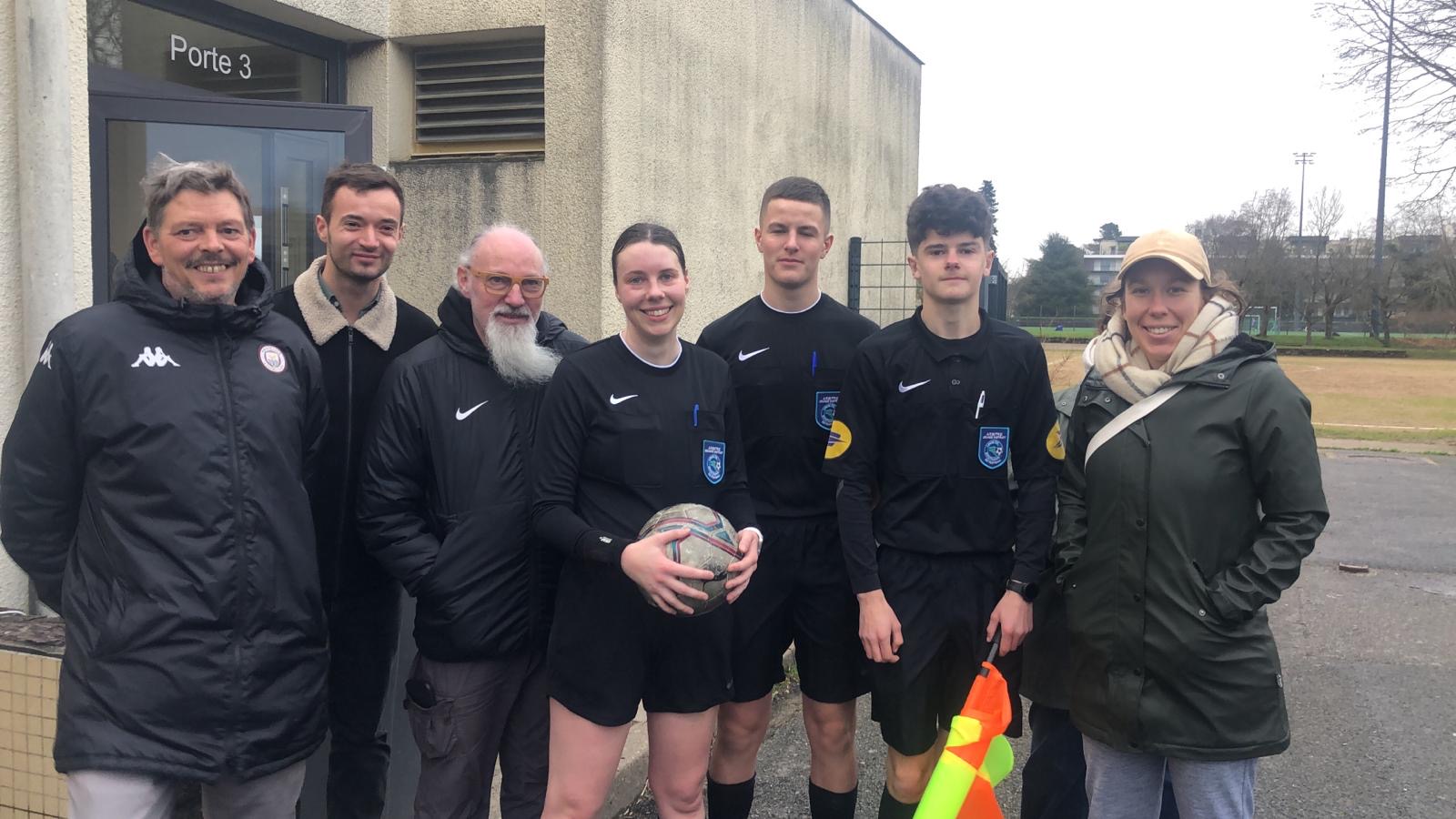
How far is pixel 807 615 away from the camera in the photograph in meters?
3.70

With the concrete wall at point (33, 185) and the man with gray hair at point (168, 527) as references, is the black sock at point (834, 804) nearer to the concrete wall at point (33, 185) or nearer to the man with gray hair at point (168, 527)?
the man with gray hair at point (168, 527)

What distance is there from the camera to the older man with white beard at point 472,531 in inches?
126

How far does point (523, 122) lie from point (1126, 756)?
19.4 feet

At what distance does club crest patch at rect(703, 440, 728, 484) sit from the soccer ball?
9.4 inches

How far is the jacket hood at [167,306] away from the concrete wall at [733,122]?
4.26 m

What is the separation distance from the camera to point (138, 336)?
2.67 metres

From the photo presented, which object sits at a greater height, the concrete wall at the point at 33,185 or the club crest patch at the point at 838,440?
the concrete wall at the point at 33,185

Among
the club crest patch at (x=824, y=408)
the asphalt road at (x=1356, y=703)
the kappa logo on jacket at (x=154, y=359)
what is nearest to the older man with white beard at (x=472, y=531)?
the kappa logo on jacket at (x=154, y=359)

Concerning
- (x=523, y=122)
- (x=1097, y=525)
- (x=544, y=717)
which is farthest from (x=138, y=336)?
(x=523, y=122)

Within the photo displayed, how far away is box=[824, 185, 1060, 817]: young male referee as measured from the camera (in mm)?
3451

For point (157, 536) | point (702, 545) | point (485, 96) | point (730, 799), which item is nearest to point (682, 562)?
point (702, 545)

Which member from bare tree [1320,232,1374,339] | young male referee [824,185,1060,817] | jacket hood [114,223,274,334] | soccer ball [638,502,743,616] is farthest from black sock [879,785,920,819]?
bare tree [1320,232,1374,339]

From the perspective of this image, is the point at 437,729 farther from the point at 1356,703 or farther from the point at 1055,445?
the point at 1356,703

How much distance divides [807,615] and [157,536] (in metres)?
2.09
